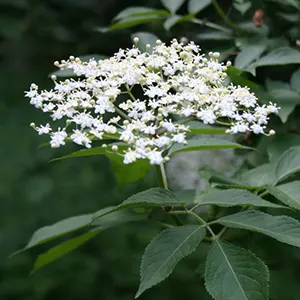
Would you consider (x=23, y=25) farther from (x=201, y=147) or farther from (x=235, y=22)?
(x=201, y=147)

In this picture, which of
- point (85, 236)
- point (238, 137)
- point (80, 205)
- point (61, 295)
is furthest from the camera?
point (80, 205)

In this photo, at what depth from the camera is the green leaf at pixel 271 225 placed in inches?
50.2

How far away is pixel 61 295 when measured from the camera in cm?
319

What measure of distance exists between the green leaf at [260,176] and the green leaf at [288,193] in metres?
0.07

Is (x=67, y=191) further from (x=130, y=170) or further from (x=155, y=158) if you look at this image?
(x=155, y=158)

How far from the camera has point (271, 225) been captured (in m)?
1.31

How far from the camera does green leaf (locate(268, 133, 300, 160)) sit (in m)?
1.82

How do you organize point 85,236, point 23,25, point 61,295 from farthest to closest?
1. point 23,25
2. point 61,295
3. point 85,236

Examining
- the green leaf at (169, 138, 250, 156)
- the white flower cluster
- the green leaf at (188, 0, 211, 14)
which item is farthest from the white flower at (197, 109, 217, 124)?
the green leaf at (188, 0, 211, 14)

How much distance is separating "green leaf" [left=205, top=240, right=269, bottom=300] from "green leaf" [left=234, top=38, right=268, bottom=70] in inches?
26.5

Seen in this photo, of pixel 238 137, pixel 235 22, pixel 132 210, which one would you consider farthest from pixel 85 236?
pixel 235 22

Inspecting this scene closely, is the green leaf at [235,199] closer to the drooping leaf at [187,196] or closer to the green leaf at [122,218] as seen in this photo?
the drooping leaf at [187,196]

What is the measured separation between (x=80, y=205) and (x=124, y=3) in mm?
1266

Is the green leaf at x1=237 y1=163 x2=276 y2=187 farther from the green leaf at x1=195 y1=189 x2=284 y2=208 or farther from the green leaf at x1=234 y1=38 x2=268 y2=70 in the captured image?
the green leaf at x1=234 y1=38 x2=268 y2=70
